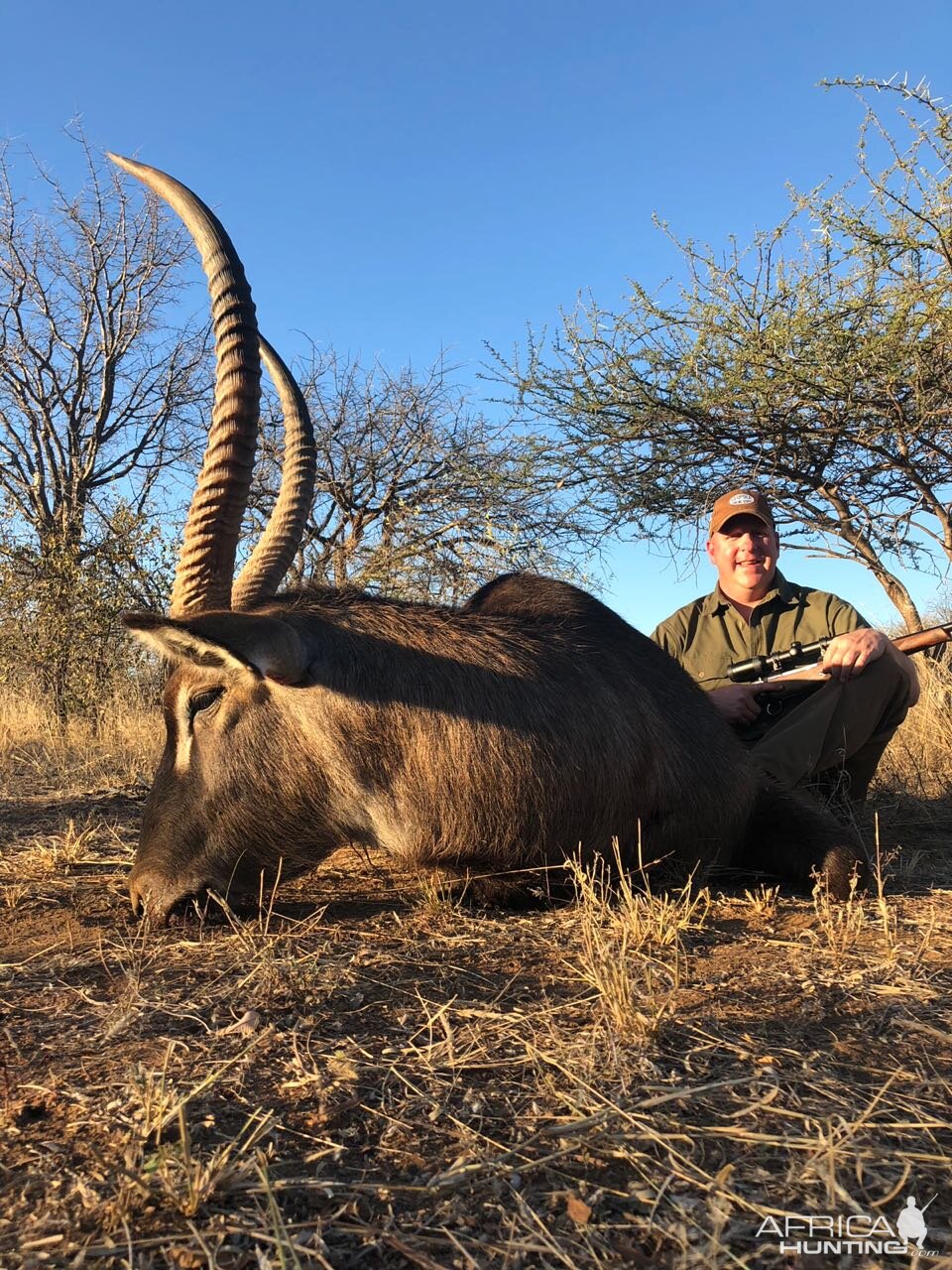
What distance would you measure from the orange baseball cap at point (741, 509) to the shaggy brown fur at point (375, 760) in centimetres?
240

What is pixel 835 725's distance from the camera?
164 inches

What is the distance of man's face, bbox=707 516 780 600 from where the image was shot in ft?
16.3

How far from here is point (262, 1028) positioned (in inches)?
69.6

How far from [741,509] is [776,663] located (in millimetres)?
A: 975

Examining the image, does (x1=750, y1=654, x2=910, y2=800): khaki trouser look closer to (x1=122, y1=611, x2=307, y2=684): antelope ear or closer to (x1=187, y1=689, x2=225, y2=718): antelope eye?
(x1=122, y1=611, x2=307, y2=684): antelope ear

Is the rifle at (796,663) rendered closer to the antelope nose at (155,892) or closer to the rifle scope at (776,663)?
the rifle scope at (776,663)

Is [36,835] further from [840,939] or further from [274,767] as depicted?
[840,939]

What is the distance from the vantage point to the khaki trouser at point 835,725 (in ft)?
13.1

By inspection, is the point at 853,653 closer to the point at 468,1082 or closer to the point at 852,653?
the point at 852,653

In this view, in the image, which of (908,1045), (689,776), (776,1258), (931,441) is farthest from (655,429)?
(776,1258)

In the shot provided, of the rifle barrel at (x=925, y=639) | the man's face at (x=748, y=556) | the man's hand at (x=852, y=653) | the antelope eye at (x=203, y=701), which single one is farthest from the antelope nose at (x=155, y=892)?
the rifle barrel at (x=925, y=639)

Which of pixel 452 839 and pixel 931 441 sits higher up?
pixel 931 441

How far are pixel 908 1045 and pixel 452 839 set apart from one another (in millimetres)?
1412

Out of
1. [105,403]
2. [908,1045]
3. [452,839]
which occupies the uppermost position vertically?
[105,403]
